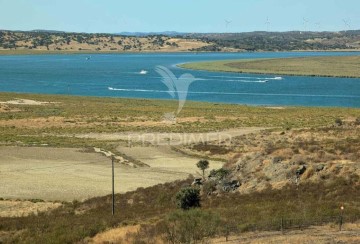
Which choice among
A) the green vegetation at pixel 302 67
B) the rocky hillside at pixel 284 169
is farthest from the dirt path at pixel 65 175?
the green vegetation at pixel 302 67

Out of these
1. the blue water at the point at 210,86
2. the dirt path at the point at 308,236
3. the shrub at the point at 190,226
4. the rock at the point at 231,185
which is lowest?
the blue water at the point at 210,86

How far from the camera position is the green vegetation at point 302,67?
147975 millimetres

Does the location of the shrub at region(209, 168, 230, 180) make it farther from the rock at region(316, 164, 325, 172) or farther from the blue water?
the blue water

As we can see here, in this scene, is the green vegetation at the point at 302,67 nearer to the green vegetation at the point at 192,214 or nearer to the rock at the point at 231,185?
the rock at the point at 231,185

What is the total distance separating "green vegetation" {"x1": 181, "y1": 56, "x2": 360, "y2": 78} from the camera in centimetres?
14798

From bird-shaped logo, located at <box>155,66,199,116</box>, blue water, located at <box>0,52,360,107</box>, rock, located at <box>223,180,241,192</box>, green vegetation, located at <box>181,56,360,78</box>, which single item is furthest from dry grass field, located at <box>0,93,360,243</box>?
green vegetation, located at <box>181,56,360,78</box>

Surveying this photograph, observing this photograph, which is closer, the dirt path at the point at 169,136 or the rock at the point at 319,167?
the rock at the point at 319,167

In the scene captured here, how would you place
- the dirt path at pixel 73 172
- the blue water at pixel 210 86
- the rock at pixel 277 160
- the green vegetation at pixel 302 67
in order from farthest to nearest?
the green vegetation at pixel 302 67, the blue water at pixel 210 86, the dirt path at pixel 73 172, the rock at pixel 277 160

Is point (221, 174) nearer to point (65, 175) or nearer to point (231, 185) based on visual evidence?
point (231, 185)

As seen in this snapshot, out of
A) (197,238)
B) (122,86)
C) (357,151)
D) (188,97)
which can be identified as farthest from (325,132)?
(122,86)

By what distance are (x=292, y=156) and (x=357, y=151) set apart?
370cm

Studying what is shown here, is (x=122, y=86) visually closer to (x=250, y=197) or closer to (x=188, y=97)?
(x=188, y=97)

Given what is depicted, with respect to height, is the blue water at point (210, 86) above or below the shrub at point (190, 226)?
below

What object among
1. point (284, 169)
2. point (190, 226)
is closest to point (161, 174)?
point (284, 169)
